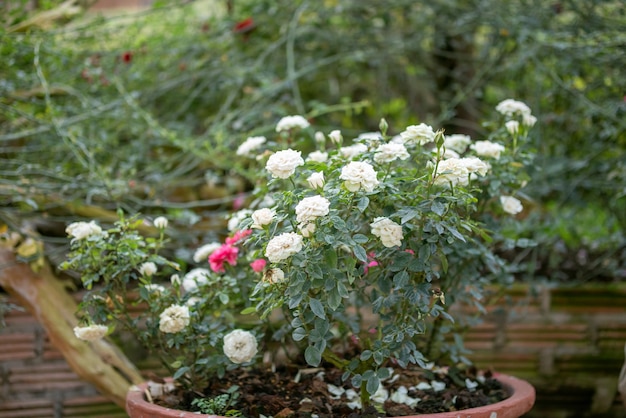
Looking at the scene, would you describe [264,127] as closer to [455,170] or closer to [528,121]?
[528,121]

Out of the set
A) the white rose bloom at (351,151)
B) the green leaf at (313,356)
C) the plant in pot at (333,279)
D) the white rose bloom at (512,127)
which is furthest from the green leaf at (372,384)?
the white rose bloom at (512,127)

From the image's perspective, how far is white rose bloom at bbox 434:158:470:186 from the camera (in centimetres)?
145

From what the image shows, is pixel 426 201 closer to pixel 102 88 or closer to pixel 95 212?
pixel 95 212

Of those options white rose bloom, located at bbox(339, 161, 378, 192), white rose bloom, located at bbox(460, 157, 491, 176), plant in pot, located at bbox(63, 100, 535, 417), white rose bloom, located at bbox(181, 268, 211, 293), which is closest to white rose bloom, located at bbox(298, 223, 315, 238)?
plant in pot, located at bbox(63, 100, 535, 417)

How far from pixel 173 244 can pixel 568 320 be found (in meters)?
1.45

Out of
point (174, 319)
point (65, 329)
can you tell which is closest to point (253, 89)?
point (65, 329)

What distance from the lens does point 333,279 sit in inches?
55.2

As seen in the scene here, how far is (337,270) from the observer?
4.60 feet

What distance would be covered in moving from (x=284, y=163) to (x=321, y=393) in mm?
586

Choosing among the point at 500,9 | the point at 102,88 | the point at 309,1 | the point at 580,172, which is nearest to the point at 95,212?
the point at 102,88

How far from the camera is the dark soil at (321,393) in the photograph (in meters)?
1.59

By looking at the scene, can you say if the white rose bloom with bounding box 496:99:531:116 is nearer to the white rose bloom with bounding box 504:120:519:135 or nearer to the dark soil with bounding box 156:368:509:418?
the white rose bloom with bounding box 504:120:519:135

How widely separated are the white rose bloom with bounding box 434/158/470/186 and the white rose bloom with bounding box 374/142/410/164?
0.29 ft

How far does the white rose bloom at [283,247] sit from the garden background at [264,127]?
73 cm
